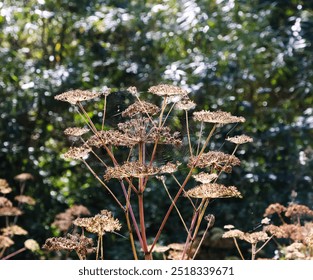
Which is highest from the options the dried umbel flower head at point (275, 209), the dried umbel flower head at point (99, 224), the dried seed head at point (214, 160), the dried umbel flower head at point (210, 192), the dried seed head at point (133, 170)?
the dried seed head at point (133, 170)

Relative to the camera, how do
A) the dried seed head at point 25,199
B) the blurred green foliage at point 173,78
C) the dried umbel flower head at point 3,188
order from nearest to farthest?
the dried umbel flower head at point 3,188
the dried seed head at point 25,199
the blurred green foliage at point 173,78

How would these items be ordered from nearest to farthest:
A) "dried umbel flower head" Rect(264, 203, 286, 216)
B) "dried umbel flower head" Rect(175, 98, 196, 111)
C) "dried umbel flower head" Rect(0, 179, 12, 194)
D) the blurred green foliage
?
"dried umbel flower head" Rect(175, 98, 196, 111) → "dried umbel flower head" Rect(264, 203, 286, 216) → "dried umbel flower head" Rect(0, 179, 12, 194) → the blurred green foliage

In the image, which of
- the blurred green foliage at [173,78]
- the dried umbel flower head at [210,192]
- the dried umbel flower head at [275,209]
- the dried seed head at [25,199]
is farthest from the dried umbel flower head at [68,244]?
the blurred green foliage at [173,78]

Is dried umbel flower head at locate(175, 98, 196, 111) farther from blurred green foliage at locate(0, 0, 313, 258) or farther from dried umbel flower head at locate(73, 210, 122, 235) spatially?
blurred green foliage at locate(0, 0, 313, 258)

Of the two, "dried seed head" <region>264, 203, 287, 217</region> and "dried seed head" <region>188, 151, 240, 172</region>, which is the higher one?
"dried seed head" <region>188, 151, 240, 172</region>

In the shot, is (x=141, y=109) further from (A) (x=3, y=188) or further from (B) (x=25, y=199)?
(B) (x=25, y=199)

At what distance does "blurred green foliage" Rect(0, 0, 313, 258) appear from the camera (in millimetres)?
2160

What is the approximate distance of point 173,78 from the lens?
224cm

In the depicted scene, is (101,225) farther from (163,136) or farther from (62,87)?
(62,87)

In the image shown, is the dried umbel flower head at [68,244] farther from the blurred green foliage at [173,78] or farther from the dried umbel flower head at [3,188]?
the blurred green foliage at [173,78]

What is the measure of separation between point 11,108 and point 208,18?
90 cm

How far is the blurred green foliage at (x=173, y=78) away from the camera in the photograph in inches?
85.0

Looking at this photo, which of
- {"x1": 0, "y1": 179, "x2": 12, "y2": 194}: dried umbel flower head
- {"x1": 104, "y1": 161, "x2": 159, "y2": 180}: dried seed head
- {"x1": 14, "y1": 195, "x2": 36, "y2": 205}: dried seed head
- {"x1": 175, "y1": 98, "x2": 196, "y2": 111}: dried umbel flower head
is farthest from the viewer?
{"x1": 14, "y1": 195, "x2": 36, "y2": 205}: dried seed head

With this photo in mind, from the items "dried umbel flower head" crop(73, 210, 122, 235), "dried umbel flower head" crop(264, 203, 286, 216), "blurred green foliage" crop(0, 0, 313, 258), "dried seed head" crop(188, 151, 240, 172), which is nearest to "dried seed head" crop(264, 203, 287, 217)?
"dried umbel flower head" crop(264, 203, 286, 216)
